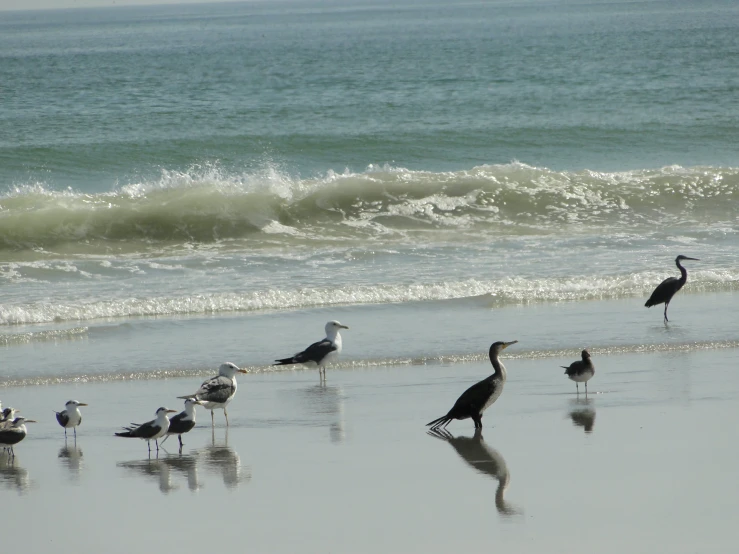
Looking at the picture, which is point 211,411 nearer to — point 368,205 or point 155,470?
point 155,470

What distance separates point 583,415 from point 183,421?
10.7 feet

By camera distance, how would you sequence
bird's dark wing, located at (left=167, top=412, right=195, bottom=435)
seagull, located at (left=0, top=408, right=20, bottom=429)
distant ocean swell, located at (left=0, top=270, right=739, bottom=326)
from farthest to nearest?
distant ocean swell, located at (left=0, top=270, right=739, bottom=326) < bird's dark wing, located at (left=167, top=412, right=195, bottom=435) < seagull, located at (left=0, top=408, right=20, bottom=429)

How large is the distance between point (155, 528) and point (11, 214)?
15798 millimetres

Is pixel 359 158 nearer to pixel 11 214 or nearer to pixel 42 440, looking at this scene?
pixel 11 214

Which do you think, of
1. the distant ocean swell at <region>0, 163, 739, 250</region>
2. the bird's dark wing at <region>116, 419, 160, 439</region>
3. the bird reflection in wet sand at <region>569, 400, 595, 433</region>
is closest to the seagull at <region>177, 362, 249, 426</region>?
the bird's dark wing at <region>116, 419, 160, 439</region>

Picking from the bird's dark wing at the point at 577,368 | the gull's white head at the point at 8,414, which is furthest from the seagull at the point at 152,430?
the bird's dark wing at the point at 577,368

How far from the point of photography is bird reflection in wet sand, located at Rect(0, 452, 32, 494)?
7.76 m

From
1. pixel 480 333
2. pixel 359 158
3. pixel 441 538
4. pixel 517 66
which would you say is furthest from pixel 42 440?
pixel 517 66

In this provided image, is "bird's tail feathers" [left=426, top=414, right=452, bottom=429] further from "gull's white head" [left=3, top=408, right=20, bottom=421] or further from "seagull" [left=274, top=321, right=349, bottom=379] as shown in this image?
"gull's white head" [left=3, top=408, right=20, bottom=421]

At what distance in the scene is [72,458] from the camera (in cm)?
841

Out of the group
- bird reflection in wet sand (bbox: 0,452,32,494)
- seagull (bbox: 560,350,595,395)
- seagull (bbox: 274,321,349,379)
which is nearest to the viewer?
bird reflection in wet sand (bbox: 0,452,32,494)

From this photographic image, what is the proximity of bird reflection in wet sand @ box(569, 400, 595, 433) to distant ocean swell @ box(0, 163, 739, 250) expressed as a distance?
10802 mm

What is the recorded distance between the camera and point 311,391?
10.5m

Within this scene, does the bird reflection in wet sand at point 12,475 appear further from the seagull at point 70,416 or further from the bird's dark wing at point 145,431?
the bird's dark wing at point 145,431
